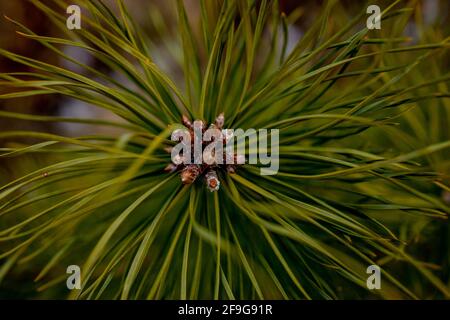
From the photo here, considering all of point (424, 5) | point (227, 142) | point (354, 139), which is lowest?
point (227, 142)

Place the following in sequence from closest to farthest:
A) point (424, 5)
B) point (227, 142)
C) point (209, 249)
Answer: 1. point (227, 142)
2. point (209, 249)
3. point (424, 5)

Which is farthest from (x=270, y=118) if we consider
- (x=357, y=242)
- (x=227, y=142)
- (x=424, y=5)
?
(x=424, y=5)

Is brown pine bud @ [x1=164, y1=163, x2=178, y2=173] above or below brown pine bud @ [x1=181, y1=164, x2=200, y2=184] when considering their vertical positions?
above

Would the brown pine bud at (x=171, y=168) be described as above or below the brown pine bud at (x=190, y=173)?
above

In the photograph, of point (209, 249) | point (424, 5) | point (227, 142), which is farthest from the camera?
point (424, 5)

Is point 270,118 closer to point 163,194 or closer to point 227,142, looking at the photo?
point 227,142

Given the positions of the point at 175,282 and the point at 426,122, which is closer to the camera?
the point at 175,282
